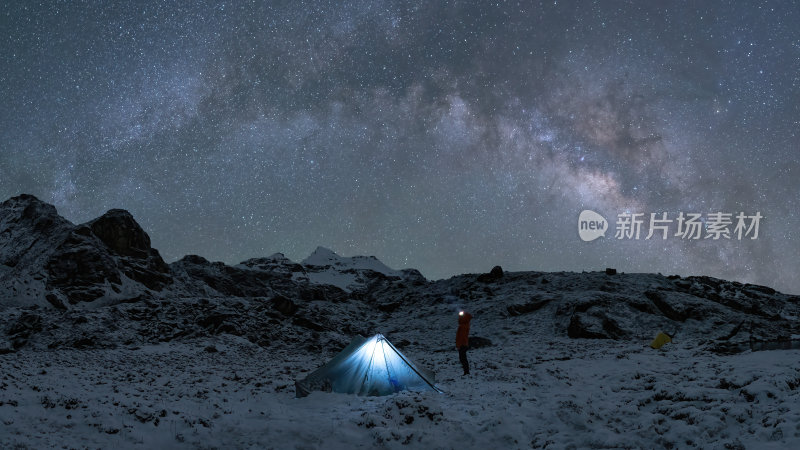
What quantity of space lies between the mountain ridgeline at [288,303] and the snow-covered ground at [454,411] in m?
7.94

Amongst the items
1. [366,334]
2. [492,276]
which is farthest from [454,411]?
[492,276]

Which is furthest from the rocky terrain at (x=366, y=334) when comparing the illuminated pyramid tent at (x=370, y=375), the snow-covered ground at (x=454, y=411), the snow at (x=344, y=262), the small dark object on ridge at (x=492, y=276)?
the snow at (x=344, y=262)

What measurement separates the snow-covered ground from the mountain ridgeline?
7.94 m

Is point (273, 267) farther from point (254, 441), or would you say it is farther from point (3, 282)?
point (254, 441)

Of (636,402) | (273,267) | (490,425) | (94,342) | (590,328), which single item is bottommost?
(94,342)

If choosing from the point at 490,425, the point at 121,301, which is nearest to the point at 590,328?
the point at 490,425

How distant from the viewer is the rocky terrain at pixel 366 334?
33.1 feet

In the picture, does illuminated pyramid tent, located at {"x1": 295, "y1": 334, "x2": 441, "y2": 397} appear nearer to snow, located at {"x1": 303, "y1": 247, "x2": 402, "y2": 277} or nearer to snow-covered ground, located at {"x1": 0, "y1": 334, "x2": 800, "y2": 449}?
snow-covered ground, located at {"x1": 0, "y1": 334, "x2": 800, "y2": 449}

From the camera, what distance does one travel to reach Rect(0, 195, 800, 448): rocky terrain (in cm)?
1008

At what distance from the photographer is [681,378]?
13430 mm

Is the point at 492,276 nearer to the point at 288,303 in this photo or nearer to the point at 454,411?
the point at 288,303

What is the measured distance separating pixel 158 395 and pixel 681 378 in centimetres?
1528

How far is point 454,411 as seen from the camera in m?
11.7

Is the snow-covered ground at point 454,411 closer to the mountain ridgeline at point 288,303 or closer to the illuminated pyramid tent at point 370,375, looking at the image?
the illuminated pyramid tent at point 370,375
